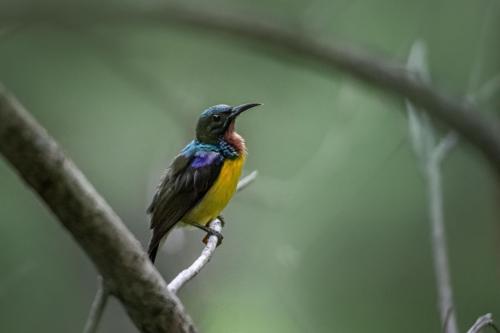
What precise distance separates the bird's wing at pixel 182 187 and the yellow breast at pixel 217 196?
0.04m

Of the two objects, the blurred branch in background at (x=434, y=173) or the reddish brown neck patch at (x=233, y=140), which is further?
the reddish brown neck patch at (x=233, y=140)

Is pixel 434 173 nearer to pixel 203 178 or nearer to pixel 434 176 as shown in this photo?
pixel 434 176

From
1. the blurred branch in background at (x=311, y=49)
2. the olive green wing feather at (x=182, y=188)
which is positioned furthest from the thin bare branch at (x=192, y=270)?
the blurred branch in background at (x=311, y=49)

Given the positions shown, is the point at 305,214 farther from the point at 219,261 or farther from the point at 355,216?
the point at 219,261

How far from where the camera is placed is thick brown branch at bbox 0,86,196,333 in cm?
215

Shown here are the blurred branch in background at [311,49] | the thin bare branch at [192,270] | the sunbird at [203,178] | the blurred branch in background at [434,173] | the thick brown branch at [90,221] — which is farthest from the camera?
the sunbird at [203,178]

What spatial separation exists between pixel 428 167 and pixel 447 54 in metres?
3.76

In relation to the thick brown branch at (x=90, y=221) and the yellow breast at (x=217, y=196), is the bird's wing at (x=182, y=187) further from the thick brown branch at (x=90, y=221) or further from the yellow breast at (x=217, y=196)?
the thick brown branch at (x=90, y=221)

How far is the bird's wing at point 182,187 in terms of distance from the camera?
5.13m

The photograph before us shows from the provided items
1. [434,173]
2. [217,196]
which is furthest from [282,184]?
[434,173]

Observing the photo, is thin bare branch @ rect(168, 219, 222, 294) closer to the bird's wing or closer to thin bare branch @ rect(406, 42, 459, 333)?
the bird's wing

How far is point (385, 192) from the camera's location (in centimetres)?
735

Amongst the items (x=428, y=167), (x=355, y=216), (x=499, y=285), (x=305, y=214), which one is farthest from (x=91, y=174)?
(x=428, y=167)

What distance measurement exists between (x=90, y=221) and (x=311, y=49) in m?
0.95
